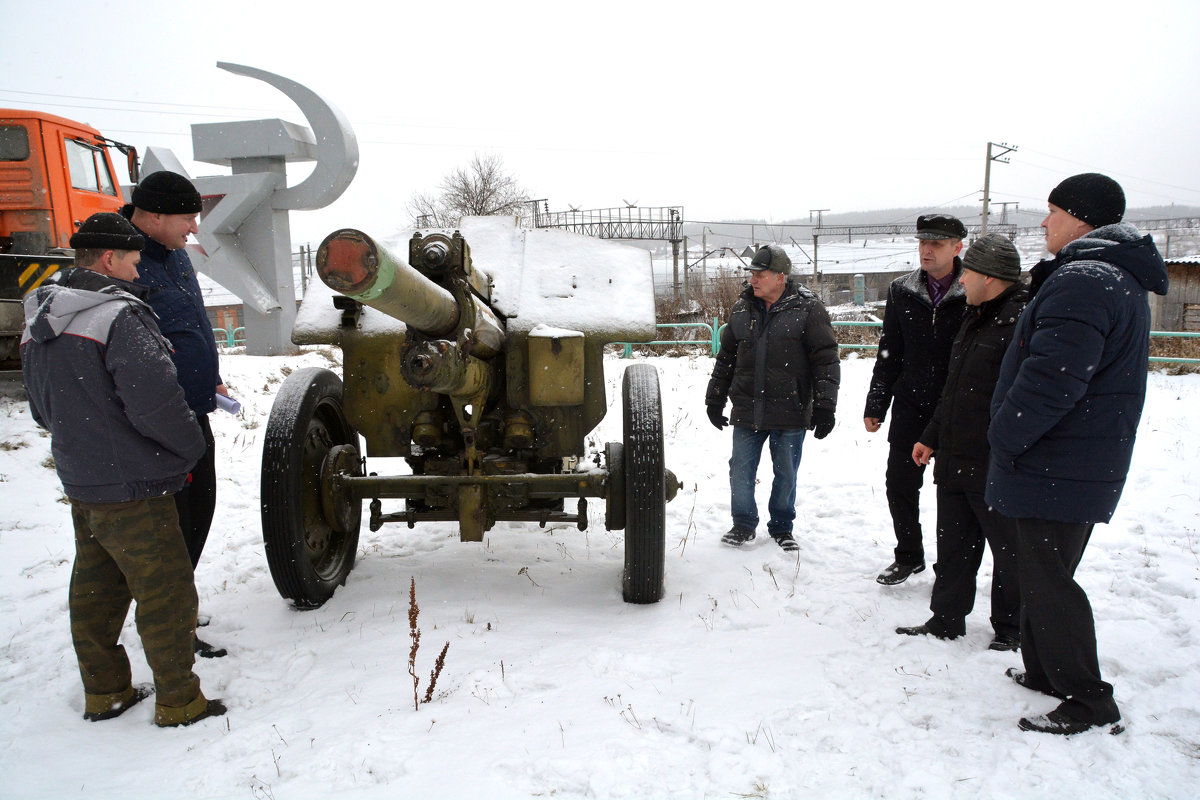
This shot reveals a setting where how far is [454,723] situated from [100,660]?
133 cm

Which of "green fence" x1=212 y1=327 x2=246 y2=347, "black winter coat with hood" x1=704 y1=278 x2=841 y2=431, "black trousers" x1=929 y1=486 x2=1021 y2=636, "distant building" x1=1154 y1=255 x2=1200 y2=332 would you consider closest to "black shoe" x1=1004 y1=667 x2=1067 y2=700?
"black trousers" x1=929 y1=486 x2=1021 y2=636

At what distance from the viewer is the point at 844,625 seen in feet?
11.3

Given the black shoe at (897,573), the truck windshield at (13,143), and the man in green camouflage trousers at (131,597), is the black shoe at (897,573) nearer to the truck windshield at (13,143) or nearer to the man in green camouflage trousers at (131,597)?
the man in green camouflage trousers at (131,597)

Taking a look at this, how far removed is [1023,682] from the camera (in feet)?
9.21

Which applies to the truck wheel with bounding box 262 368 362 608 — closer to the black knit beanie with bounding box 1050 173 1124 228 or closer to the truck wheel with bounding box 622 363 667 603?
the truck wheel with bounding box 622 363 667 603

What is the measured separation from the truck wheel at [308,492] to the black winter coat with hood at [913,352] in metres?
2.84

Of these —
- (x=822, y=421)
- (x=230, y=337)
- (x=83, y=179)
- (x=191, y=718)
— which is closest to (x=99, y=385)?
(x=191, y=718)

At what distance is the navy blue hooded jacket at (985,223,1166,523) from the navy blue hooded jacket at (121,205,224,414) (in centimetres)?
318

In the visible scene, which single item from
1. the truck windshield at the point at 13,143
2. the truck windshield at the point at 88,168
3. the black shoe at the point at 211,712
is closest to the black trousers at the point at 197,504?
the black shoe at the point at 211,712

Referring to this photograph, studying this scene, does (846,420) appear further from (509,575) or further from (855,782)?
(855,782)

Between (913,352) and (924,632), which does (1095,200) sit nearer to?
(913,352)

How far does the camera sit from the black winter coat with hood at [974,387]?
307 cm

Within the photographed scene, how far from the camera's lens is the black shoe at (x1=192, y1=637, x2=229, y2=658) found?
3246 mm

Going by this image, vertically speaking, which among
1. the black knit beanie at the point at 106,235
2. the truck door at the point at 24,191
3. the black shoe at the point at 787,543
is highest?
the truck door at the point at 24,191
